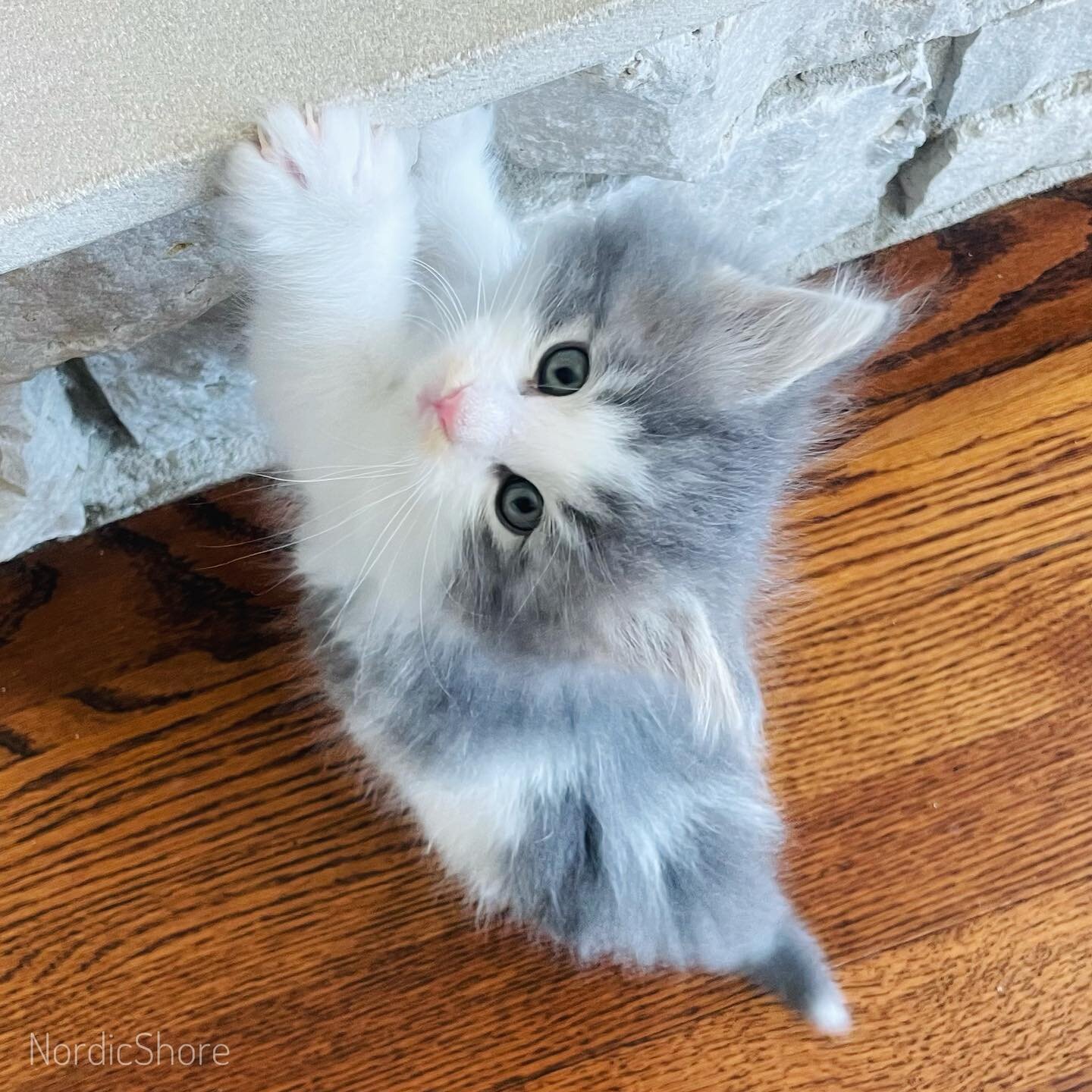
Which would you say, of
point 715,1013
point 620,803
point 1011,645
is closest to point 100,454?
point 620,803

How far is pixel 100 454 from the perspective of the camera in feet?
4.12

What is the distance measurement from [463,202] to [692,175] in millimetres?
225

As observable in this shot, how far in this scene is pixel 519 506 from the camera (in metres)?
0.92

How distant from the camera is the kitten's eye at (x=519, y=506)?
91 cm

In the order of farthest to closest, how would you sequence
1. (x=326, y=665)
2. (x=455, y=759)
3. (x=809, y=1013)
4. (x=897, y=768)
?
(x=897, y=768) → (x=809, y=1013) → (x=326, y=665) → (x=455, y=759)

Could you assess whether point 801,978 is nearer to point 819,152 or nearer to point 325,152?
point 819,152

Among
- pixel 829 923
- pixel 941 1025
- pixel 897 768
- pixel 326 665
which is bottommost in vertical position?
pixel 941 1025

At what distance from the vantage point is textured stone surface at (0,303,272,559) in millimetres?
1094

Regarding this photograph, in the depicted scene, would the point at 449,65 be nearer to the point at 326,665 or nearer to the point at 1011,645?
the point at 326,665

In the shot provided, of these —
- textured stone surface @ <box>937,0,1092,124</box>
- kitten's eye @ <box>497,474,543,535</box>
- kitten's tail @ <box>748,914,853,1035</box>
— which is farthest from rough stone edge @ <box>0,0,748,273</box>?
kitten's tail @ <box>748,914,853,1035</box>

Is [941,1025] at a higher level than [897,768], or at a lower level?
lower

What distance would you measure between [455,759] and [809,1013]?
2.17ft

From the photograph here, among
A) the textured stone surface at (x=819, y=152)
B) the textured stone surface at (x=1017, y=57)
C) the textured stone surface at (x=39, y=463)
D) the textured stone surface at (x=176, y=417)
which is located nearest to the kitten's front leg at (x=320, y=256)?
the textured stone surface at (x=176, y=417)

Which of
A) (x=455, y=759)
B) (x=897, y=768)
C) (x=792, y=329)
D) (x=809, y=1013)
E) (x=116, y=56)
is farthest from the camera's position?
(x=897, y=768)
